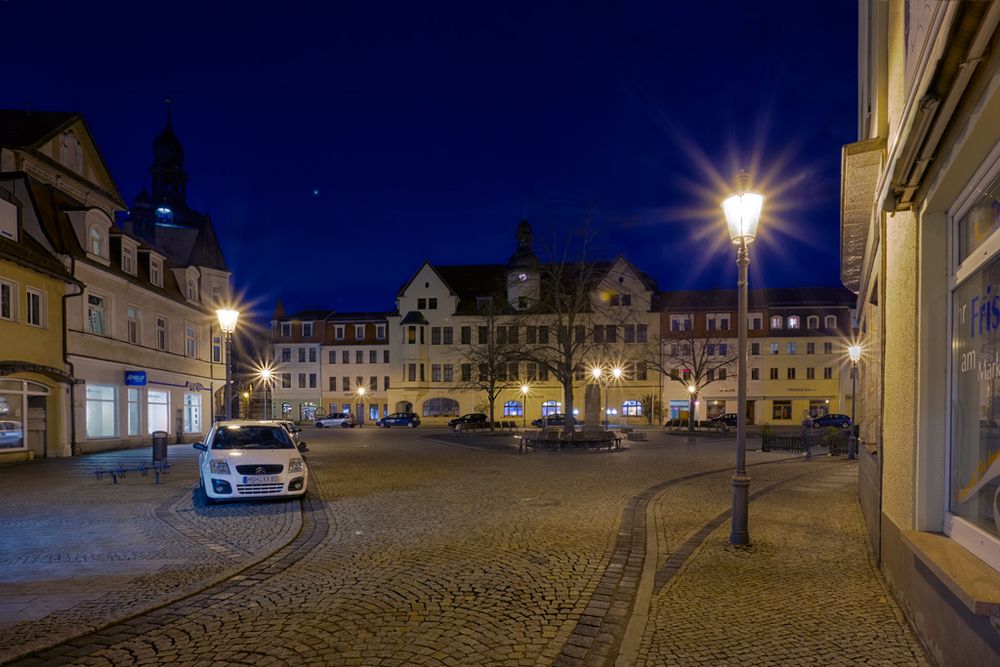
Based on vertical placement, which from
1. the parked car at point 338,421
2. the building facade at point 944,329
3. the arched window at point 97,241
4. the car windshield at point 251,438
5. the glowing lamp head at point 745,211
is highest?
the arched window at point 97,241

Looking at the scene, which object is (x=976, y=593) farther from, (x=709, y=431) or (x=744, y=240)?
(x=709, y=431)

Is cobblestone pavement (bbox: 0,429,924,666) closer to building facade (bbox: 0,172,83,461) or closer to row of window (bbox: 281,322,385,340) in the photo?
building facade (bbox: 0,172,83,461)

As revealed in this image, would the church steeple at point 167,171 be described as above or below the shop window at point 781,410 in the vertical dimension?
above

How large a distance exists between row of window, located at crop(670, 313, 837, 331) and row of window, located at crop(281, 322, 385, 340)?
28.0 m

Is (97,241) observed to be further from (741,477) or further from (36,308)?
(741,477)

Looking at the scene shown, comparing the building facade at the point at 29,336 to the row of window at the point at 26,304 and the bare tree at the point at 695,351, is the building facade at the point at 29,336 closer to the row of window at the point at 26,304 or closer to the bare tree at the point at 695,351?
the row of window at the point at 26,304

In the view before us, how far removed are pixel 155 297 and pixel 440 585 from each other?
1122 inches

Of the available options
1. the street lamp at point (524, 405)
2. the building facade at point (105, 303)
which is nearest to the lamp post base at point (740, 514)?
the building facade at point (105, 303)

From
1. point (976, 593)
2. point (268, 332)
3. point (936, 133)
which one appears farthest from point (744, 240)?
point (268, 332)

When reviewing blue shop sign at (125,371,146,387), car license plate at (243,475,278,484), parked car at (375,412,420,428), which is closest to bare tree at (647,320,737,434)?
parked car at (375,412,420,428)

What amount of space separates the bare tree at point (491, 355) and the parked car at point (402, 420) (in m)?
4.72

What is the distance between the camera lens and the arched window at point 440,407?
5769cm

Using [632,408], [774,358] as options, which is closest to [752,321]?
[774,358]

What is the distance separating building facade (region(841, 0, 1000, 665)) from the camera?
365 cm
